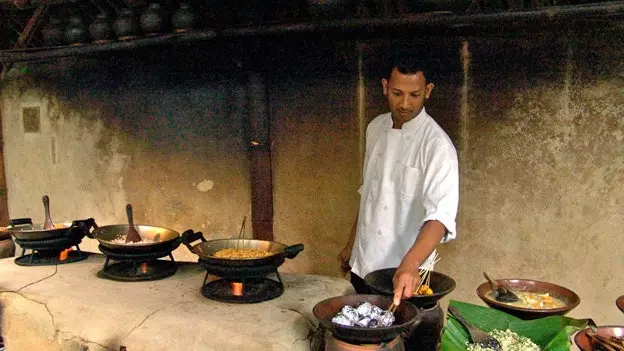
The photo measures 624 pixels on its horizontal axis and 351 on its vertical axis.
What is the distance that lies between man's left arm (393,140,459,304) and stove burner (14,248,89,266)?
2653 mm

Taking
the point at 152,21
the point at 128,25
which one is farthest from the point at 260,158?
the point at 128,25

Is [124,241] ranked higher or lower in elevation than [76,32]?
lower

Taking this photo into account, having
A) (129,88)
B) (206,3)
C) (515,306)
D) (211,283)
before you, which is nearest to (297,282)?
(211,283)

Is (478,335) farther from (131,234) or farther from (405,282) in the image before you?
(131,234)

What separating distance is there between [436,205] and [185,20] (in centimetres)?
292

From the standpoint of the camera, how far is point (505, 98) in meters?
4.48

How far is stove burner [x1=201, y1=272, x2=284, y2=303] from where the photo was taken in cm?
305

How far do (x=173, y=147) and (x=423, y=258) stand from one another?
3.99m

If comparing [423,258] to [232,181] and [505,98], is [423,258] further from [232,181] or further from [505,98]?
[232,181]

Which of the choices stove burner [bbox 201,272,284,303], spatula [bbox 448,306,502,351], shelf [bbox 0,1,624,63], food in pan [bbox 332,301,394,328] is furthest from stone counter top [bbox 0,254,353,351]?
shelf [bbox 0,1,624,63]

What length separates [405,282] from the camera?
247cm

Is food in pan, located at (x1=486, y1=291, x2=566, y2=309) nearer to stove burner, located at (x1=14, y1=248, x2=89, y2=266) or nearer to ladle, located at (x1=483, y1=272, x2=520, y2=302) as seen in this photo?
ladle, located at (x1=483, y1=272, x2=520, y2=302)

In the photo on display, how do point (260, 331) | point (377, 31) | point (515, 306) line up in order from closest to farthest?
point (515, 306)
point (260, 331)
point (377, 31)

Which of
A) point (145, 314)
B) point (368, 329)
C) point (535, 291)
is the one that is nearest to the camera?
point (368, 329)
